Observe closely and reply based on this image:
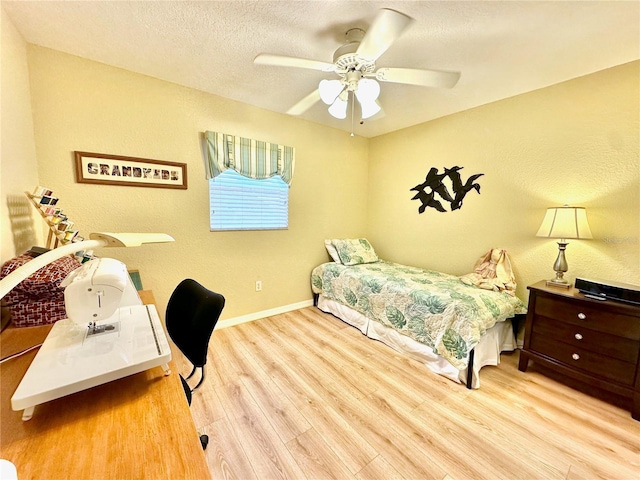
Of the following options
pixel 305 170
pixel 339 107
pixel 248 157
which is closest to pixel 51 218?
pixel 248 157

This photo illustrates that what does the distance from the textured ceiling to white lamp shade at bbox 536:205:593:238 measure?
42.7 inches

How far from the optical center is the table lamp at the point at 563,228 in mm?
1912

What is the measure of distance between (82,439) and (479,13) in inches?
95.6

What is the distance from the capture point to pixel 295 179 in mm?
3117

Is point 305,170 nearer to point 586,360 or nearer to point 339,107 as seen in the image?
point 339,107

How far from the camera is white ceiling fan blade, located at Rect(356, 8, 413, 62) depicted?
1.13m

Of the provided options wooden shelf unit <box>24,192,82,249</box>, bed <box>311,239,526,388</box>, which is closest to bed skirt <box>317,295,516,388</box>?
bed <box>311,239,526,388</box>

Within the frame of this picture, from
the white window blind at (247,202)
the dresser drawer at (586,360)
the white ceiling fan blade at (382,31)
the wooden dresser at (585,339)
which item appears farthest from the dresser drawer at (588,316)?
the white window blind at (247,202)

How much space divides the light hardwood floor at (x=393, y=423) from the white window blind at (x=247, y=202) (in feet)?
4.36

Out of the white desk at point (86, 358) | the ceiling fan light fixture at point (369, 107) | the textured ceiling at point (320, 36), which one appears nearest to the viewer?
the white desk at point (86, 358)

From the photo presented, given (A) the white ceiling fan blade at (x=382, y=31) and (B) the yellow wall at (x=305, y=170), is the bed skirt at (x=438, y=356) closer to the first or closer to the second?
(B) the yellow wall at (x=305, y=170)

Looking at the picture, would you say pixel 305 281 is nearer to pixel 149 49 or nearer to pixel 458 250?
pixel 458 250

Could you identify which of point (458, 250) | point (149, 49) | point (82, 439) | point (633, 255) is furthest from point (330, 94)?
point (633, 255)

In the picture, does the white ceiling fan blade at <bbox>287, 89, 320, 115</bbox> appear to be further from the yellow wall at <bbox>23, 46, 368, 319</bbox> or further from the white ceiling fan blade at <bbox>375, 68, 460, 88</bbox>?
the yellow wall at <bbox>23, 46, 368, 319</bbox>
